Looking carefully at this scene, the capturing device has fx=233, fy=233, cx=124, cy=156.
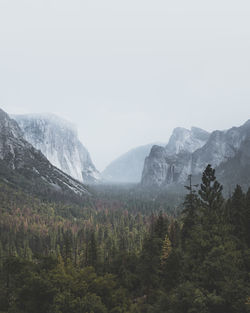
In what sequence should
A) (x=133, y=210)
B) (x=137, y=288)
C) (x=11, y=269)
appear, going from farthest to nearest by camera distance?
(x=133, y=210) < (x=137, y=288) < (x=11, y=269)

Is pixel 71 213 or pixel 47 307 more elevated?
pixel 47 307

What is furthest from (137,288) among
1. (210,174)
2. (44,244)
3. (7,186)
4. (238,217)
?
(7,186)

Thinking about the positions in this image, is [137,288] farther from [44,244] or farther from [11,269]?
[44,244]

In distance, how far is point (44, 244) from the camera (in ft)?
319

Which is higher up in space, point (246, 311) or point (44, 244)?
point (246, 311)

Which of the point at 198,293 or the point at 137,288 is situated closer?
the point at 198,293

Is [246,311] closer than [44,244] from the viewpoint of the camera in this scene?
Yes

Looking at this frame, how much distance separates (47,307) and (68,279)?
2.63 metres

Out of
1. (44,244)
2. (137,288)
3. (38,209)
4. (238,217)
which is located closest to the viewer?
(238,217)

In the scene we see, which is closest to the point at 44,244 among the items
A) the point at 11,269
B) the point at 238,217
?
the point at 11,269

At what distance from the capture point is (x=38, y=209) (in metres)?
158

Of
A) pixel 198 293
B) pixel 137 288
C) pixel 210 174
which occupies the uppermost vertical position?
pixel 210 174

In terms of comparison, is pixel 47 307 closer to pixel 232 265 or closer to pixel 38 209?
pixel 232 265

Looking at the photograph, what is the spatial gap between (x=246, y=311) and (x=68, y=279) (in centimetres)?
1444
